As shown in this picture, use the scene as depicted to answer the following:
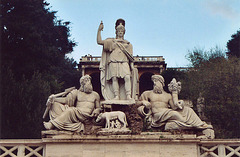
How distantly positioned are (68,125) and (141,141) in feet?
6.96

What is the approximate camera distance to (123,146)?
9.38 m

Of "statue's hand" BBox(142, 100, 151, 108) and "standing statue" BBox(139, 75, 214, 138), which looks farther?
"statue's hand" BBox(142, 100, 151, 108)

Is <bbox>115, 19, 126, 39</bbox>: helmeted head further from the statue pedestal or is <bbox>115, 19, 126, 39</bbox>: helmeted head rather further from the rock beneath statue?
the rock beneath statue

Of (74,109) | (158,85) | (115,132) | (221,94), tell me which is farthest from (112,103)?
(221,94)

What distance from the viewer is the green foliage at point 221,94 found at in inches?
848

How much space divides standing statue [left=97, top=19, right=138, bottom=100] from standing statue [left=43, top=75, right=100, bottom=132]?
2.00ft

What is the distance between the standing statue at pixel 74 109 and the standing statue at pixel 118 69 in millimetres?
610

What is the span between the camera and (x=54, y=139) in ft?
30.7

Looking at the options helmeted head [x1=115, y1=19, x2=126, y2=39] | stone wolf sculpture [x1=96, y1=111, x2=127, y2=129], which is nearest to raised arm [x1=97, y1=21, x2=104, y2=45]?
helmeted head [x1=115, y1=19, x2=126, y2=39]

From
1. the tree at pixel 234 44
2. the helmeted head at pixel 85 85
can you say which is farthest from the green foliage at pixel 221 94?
the tree at pixel 234 44

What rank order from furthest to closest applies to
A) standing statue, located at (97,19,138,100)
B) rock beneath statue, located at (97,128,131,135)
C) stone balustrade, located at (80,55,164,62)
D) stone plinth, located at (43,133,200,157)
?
1. stone balustrade, located at (80,55,164,62)
2. standing statue, located at (97,19,138,100)
3. rock beneath statue, located at (97,128,131,135)
4. stone plinth, located at (43,133,200,157)

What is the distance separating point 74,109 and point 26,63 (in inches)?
675

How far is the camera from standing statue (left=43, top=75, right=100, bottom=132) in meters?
10.0

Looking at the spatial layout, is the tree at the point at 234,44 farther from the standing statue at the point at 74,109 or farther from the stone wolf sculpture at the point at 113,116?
the stone wolf sculpture at the point at 113,116
